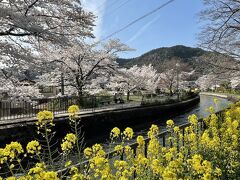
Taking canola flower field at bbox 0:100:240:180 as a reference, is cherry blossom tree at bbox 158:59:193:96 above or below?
above

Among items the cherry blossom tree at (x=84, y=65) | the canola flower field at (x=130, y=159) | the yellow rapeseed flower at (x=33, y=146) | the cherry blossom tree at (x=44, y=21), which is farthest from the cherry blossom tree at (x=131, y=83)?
the yellow rapeseed flower at (x=33, y=146)

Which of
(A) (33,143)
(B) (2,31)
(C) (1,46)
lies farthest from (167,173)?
(B) (2,31)

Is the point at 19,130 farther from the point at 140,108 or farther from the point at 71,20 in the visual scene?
the point at 140,108

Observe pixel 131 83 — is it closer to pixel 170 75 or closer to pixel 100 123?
pixel 100 123

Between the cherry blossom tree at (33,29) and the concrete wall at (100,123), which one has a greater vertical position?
the cherry blossom tree at (33,29)

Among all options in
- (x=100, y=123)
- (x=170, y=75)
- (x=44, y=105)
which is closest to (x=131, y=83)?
(x=100, y=123)

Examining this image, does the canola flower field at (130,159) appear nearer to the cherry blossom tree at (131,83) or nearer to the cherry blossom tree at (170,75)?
the cherry blossom tree at (131,83)

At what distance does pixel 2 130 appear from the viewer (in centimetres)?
1345

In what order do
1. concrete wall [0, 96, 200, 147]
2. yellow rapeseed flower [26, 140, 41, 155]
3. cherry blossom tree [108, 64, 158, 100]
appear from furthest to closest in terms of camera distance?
cherry blossom tree [108, 64, 158, 100]
concrete wall [0, 96, 200, 147]
yellow rapeseed flower [26, 140, 41, 155]

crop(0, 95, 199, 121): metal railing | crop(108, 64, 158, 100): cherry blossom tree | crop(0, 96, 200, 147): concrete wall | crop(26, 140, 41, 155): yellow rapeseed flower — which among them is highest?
crop(108, 64, 158, 100): cherry blossom tree

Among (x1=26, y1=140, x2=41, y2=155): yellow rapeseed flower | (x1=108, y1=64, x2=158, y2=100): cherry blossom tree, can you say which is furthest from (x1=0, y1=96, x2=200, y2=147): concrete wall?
(x1=26, y1=140, x2=41, y2=155): yellow rapeseed flower

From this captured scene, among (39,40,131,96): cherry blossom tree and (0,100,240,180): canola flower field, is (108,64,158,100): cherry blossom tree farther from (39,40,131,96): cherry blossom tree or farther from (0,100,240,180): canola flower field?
(0,100,240,180): canola flower field

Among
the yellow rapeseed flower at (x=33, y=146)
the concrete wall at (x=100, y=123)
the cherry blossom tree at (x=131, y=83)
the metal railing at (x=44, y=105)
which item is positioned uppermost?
the cherry blossom tree at (x=131, y=83)

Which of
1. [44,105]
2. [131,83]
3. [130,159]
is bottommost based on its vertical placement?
[44,105]
